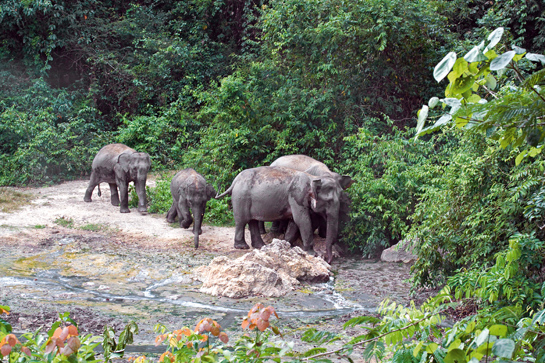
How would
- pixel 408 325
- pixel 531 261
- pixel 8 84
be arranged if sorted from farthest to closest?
pixel 8 84 < pixel 531 261 < pixel 408 325

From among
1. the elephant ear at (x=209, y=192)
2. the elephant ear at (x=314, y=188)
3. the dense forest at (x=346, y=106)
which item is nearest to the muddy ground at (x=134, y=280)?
the elephant ear at (x=209, y=192)

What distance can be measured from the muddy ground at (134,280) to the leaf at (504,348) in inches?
153

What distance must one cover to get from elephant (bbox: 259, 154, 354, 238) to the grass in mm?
5006

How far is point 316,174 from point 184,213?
2.53m

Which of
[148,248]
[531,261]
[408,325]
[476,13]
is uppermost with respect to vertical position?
[476,13]

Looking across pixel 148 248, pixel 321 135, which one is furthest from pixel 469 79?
pixel 321 135

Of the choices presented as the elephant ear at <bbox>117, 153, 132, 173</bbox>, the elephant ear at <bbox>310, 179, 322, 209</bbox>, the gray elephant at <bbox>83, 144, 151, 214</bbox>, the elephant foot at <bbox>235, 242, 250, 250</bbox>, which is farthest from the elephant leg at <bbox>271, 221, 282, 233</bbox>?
the elephant ear at <bbox>117, 153, 132, 173</bbox>

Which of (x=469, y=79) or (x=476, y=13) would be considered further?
(x=476, y=13)

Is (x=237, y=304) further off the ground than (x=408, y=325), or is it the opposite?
(x=408, y=325)

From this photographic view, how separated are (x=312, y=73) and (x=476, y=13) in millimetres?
5602

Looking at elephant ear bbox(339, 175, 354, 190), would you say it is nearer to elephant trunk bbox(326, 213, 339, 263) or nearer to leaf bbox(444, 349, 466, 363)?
elephant trunk bbox(326, 213, 339, 263)

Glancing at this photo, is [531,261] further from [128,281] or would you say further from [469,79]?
[128,281]

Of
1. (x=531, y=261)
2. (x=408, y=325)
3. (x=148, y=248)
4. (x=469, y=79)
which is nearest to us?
(x=469, y=79)

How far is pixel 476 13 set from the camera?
15000mm
